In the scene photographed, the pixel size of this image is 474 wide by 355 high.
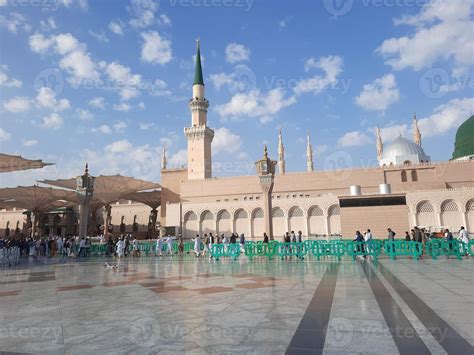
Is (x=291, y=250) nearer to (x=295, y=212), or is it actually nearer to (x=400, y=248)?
(x=400, y=248)

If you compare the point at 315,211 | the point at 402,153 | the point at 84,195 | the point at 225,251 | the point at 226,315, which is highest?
the point at 402,153

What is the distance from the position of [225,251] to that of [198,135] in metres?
39.1

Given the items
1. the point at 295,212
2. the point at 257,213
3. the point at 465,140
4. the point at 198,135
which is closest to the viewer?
the point at 295,212

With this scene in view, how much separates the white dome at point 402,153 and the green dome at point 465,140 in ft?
19.9

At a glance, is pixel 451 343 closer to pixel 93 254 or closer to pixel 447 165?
pixel 93 254

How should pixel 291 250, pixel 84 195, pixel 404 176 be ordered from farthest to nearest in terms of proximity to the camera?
pixel 404 176 → pixel 84 195 → pixel 291 250

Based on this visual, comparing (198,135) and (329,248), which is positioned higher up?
Result: (198,135)

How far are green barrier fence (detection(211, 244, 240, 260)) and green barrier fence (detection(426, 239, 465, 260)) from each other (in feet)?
26.1

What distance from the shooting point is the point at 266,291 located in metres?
6.86

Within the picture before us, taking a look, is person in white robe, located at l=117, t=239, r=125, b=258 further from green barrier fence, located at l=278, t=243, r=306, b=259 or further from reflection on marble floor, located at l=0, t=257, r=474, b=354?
reflection on marble floor, located at l=0, t=257, r=474, b=354

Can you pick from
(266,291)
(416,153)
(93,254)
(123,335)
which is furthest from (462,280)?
(416,153)

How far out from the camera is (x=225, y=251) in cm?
1571

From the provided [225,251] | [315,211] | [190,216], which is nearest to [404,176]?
[315,211]

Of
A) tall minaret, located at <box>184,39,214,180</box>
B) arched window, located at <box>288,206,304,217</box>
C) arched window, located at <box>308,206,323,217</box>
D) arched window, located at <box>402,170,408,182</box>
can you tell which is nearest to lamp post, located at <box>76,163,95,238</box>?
arched window, located at <box>288,206,304,217</box>
